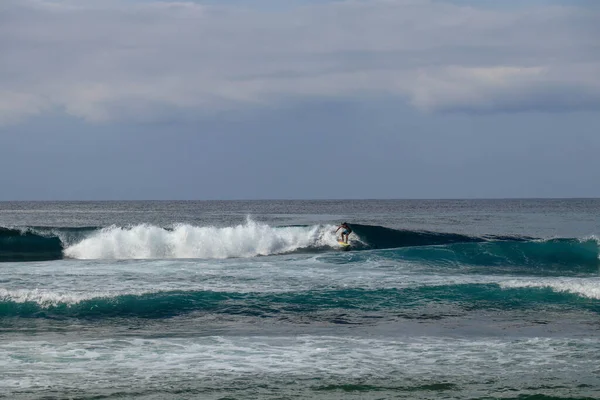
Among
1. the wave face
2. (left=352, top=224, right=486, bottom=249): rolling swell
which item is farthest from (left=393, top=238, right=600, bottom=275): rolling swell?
(left=352, top=224, right=486, bottom=249): rolling swell

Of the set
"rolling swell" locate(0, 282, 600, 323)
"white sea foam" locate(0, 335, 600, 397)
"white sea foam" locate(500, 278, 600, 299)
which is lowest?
"white sea foam" locate(0, 335, 600, 397)

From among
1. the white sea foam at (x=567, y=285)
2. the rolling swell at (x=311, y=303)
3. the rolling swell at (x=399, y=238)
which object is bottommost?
the rolling swell at (x=311, y=303)

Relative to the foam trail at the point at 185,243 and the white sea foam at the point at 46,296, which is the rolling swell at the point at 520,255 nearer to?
the foam trail at the point at 185,243

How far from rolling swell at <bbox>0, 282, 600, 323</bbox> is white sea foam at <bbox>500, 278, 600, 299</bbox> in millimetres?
55

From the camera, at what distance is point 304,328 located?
15.8 metres

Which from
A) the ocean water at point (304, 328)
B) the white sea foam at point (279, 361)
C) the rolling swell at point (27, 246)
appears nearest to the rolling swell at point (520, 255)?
the ocean water at point (304, 328)

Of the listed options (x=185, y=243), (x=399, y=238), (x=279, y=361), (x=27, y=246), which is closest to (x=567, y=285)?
(x=279, y=361)

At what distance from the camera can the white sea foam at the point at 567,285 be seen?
795 inches

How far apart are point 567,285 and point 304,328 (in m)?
9.21

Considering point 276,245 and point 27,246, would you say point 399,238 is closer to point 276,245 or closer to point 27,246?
point 276,245

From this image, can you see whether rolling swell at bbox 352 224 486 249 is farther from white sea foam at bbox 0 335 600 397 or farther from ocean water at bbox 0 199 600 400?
white sea foam at bbox 0 335 600 397

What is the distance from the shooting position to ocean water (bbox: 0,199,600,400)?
1135cm

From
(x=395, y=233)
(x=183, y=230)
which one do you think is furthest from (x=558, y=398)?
(x=395, y=233)

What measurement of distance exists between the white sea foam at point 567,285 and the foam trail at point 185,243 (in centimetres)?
1867
